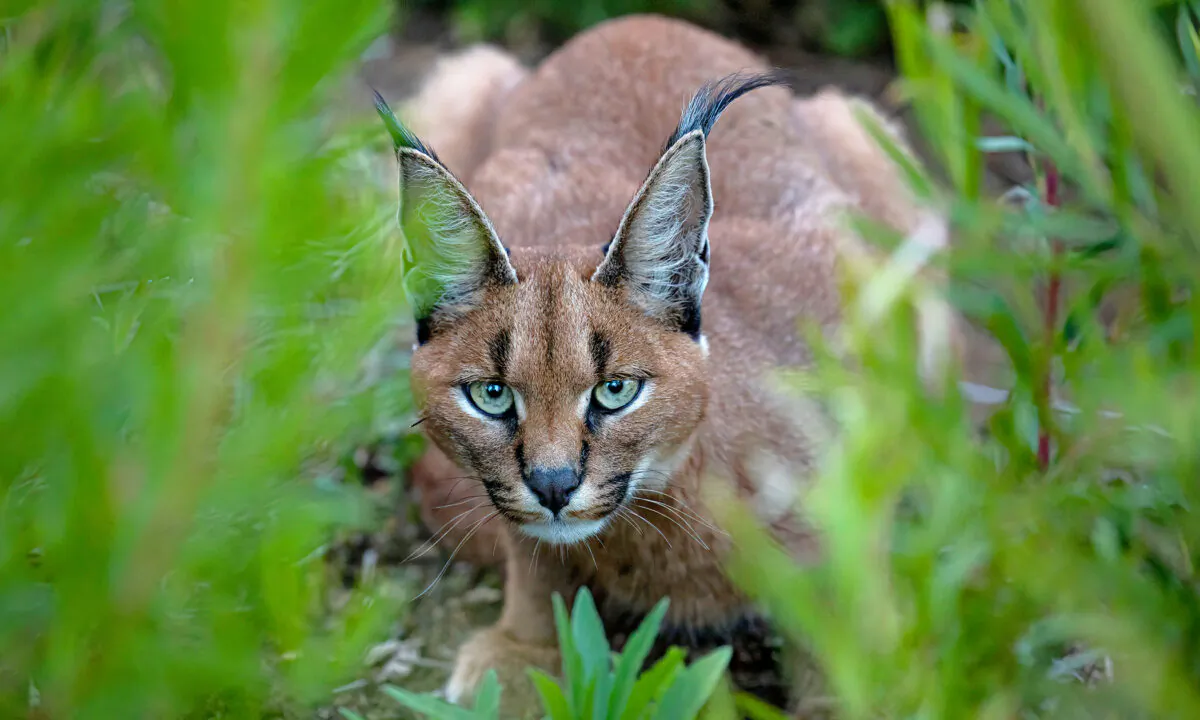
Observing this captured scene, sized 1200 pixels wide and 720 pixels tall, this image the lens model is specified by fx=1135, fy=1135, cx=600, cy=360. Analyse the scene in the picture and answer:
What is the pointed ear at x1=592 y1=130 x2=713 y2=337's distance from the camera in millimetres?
2287

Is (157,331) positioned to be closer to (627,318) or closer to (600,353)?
(600,353)

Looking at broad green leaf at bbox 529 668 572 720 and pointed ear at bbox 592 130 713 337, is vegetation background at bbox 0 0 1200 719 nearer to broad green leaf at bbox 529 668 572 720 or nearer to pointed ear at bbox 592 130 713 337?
broad green leaf at bbox 529 668 572 720

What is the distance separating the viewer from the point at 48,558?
2.66 ft

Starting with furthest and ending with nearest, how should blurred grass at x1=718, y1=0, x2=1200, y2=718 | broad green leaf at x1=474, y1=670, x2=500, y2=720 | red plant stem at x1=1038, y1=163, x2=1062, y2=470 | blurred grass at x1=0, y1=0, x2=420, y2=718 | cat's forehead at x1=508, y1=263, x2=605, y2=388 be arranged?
cat's forehead at x1=508, y1=263, x2=605, y2=388
red plant stem at x1=1038, y1=163, x2=1062, y2=470
broad green leaf at x1=474, y1=670, x2=500, y2=720
blurred grass at x1=718, y1=0, x2=1200, y2=718
blurred grass at x1=0, y1=0, x2=420, y2=718

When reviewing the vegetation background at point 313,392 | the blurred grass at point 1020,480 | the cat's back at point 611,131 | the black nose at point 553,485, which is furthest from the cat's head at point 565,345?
the cat's back at point 611,131

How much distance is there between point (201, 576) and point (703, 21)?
5.13m

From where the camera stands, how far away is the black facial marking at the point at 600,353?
235 centimetres

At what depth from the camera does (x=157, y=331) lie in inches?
33.8

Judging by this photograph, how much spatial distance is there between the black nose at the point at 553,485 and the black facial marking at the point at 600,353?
0.23 metres

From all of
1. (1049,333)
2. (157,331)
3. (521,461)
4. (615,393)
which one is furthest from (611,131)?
(157,331)

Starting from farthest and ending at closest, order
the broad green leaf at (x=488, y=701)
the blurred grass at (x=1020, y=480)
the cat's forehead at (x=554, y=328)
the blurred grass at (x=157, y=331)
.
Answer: the cat's forehead at (x=554, y=328) < the broad green leaf at (x=488, y=701) < the blurred grass at (x=1020, y=480) < the blurred grass at (x=157, y=331)

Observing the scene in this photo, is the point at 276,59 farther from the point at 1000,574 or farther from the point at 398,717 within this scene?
the point at 398,717

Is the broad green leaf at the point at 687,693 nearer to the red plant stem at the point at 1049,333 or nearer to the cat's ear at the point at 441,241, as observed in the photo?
the red plant stem at the point at 1049,333

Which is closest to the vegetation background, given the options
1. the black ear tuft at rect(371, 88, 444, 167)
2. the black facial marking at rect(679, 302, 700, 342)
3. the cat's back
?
the black ear tuft at rect(371, 88, 444, 167)
